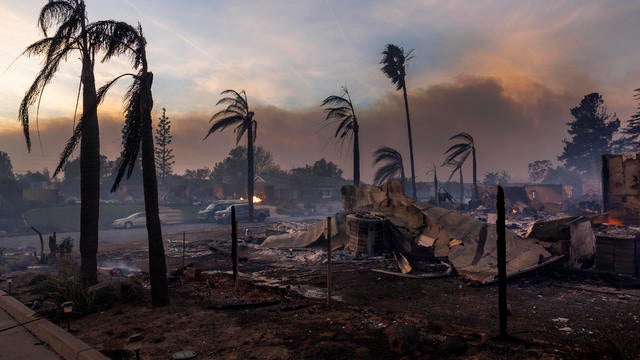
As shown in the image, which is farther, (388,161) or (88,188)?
(388,161)

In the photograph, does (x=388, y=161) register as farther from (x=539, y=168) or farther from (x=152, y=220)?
(x=539, y=168)

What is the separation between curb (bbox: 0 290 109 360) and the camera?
570 centimetres

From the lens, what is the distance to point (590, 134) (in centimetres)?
6297

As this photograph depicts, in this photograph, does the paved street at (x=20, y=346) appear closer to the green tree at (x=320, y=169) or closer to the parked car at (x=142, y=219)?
the parked car at (x=142, y=219)

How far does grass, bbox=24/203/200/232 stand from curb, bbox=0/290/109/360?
86.4 ft

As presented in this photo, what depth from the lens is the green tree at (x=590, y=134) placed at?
6172cm

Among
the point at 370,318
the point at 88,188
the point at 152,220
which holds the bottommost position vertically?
the point at 370,318

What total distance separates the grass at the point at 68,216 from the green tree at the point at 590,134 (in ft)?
198

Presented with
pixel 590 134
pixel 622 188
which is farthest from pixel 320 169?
pixel 622 188

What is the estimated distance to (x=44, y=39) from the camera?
9.41 m

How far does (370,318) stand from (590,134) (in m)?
70.9

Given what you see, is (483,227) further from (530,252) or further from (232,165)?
(232,165)

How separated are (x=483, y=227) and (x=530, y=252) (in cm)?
213

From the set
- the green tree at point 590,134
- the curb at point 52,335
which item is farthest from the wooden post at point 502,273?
the green tree at point 590,134
